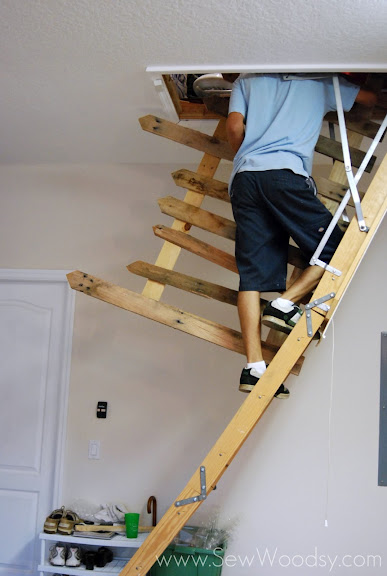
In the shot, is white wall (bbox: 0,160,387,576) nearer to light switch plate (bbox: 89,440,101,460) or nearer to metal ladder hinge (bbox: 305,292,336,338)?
light switch plate (bbox: 89,440,101,460)

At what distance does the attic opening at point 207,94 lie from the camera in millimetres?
2646

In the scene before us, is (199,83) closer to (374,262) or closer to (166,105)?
(166,105)

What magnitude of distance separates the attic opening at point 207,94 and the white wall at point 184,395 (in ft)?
2.39

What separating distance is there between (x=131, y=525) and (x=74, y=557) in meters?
0.35

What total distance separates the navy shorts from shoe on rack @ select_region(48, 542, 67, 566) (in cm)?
181

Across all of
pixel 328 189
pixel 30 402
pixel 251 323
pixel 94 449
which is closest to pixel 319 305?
pixel 251 323

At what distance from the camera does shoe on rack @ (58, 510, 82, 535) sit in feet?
11.1

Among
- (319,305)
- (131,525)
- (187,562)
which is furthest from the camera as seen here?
(131,525)

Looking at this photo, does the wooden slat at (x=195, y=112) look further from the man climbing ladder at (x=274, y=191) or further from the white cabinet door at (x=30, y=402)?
the white cabinet door at (x=30, y=402)

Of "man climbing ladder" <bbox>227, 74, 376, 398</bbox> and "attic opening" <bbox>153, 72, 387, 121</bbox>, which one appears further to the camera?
"attic opening" <bbox>153, 72, 387, 121</bbox>

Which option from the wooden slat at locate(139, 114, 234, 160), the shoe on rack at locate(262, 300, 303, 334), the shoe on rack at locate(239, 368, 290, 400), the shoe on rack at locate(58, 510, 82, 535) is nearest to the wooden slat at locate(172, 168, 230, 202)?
the wooden slat at locate(139, 114, 234, 160)

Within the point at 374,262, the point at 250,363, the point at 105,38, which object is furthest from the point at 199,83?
the point at 374,262

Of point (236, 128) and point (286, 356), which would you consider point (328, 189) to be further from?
point (286, 356)

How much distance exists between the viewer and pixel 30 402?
384 cm
